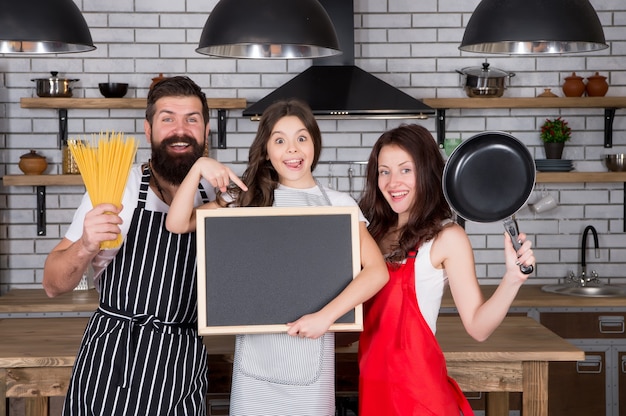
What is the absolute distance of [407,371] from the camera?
243cm

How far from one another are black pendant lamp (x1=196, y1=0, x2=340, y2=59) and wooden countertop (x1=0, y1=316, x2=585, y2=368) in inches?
44.1

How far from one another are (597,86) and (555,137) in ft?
1.33

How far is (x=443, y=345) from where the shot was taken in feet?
10.1

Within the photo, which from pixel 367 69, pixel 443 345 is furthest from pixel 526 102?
pixel 443 345

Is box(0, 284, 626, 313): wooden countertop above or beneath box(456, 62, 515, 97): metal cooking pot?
beneath

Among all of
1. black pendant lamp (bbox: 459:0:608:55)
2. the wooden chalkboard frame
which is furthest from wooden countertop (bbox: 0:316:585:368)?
black pendant lamp (bbox: 459:0:608:55)

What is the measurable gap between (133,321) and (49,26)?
99 cm

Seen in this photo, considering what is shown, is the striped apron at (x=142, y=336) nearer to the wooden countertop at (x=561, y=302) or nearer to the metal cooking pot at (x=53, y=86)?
the wooden countertop at (x=561, y=302)

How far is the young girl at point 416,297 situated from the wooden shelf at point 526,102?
8.48 feet

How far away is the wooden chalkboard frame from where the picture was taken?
7.27 ft

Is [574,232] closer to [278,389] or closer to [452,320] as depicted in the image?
[452,320]

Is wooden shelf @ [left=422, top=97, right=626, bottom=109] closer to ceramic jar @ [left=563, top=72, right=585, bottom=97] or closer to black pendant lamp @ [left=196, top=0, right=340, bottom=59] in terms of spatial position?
ceramic jar @ [left=563, top=72, right=585, bottom=97]

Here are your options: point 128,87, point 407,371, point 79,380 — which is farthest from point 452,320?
point 128,87

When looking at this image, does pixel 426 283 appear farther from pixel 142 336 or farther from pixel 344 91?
pixel 344 91
